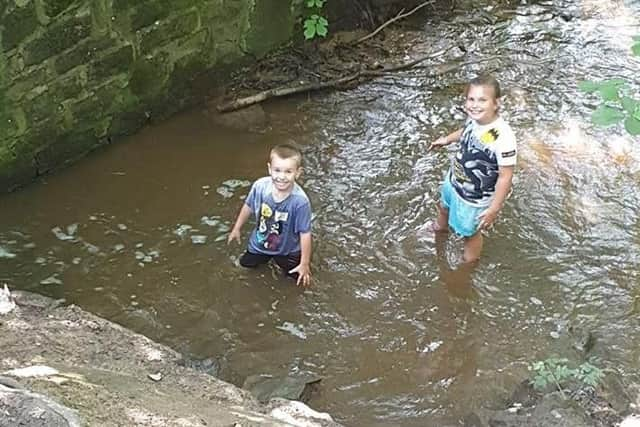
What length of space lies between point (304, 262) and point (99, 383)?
152 cm

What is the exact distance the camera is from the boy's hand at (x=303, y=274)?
163 inches

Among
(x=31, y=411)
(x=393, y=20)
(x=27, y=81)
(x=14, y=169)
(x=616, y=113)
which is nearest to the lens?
(x=31, y=411)

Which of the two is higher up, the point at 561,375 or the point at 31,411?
the point at 31,411

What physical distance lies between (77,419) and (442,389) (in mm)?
1881

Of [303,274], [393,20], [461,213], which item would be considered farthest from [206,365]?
[393,20]

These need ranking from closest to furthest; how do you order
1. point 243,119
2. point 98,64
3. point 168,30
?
point 98,64, point 168,30, point 243,119

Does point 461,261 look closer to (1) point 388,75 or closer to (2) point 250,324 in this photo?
(2) point 250,324

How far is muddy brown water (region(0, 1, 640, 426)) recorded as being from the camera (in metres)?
3.88

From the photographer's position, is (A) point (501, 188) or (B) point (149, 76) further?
Answer: (B) point (149, 76)

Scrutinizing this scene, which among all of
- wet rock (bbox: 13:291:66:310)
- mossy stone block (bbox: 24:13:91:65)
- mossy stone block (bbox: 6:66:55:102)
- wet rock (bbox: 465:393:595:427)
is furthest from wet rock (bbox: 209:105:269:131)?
wet rock (bbox: 465:393:595:427)

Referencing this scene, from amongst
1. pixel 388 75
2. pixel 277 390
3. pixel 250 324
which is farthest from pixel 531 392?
pixel 388 75

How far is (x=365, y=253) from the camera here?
4484 mm

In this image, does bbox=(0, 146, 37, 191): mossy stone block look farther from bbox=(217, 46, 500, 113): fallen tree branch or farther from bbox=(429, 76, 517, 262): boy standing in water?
bbox=(429, 76, 517, 262): boy standing in water

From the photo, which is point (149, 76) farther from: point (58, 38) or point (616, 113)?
point (616, 113)
